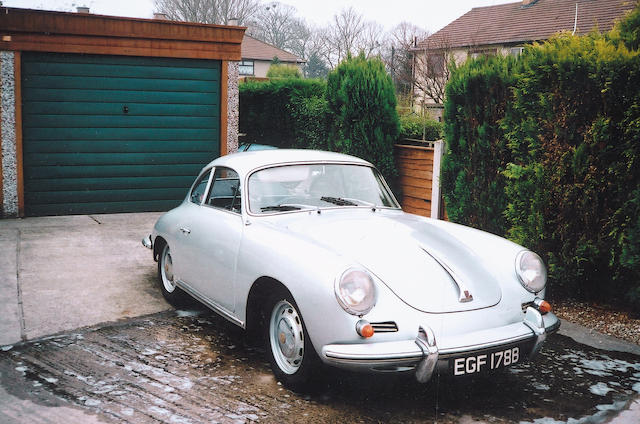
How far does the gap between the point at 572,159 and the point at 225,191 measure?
3141mm

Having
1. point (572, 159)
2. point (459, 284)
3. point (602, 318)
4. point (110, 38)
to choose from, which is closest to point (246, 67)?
point (110, 38)

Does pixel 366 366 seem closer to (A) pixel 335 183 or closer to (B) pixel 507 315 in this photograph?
(B) pixel 507 315

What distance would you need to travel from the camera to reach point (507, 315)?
12.4ft

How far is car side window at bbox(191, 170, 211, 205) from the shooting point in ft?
18.1

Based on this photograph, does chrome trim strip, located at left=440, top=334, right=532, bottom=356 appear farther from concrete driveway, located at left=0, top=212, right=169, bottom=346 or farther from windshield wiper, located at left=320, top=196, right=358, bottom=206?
concrete driveway, located at left=0, top=212, right=169, bottom=346

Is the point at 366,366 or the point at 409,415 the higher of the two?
the point at 366,366

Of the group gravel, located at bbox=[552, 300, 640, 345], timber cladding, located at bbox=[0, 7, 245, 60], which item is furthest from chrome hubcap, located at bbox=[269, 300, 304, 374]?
timber cladding, located at bbox=[0, 7, 245, 60]

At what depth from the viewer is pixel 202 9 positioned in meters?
49.3

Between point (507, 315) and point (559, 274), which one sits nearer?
point (507, 315)

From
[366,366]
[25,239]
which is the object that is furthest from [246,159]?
[25,239]

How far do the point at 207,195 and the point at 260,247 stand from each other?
1336 mm

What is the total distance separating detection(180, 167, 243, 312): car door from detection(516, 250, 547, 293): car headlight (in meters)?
1.94

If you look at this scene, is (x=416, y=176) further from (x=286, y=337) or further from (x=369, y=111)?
(x=286, y=337)

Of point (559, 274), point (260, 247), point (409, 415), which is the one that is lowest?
point (409, 415)
